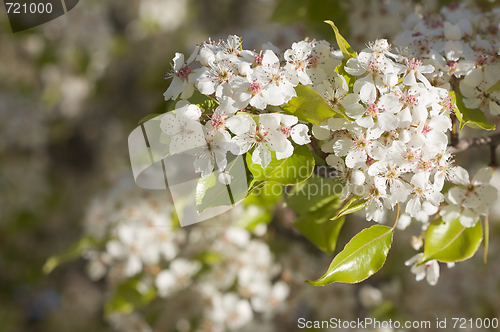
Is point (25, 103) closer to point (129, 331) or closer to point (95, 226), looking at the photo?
point (95, 226)

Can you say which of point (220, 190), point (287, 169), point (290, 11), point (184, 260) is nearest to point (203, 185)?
point (220, 190)

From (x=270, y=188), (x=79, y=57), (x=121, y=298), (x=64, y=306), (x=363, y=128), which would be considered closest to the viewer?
(x=363, y=128)

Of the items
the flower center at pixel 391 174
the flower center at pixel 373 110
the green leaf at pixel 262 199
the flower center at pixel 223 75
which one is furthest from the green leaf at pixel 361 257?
the green leaf at pixel 262 199

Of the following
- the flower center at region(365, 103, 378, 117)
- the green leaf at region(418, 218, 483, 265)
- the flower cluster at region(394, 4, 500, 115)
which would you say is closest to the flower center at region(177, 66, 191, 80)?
the flower center at region(365, 103, 378, 117)

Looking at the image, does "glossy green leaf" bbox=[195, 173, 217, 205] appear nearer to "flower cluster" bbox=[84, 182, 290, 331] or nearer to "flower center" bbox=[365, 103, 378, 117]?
"flower center" bbox=[365, 103, 378, 117]

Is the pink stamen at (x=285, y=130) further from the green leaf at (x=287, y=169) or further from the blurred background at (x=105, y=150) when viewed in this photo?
the blurred background at (x=105, y=150)

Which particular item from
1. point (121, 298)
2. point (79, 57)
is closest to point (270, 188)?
point (121, 298)

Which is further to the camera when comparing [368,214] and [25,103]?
[25,103]

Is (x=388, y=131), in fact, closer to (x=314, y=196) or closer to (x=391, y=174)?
(x=391, y=174)
